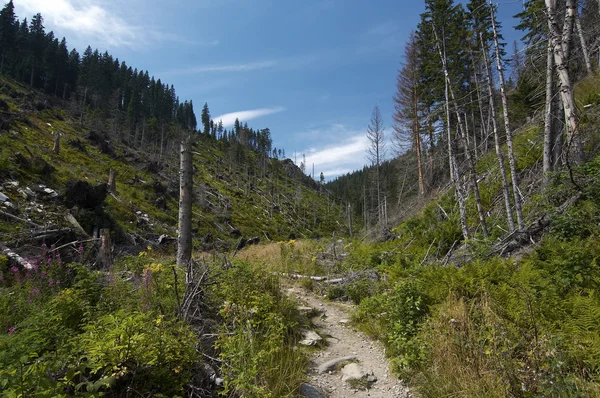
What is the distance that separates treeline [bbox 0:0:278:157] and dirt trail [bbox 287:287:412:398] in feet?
207

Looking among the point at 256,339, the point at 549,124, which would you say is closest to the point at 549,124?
the point at 549,124

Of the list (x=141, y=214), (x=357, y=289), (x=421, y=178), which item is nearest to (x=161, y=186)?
(x=141, y=214)

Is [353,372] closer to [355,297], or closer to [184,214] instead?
[355,297]

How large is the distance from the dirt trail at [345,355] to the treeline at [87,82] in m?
63.2

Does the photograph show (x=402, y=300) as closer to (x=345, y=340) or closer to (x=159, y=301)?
(x=345, y=340)

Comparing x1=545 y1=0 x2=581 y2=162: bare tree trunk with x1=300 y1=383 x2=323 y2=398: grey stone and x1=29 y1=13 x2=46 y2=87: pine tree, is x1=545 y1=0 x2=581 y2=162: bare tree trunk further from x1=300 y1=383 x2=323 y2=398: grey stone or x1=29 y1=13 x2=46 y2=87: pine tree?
x1=29 y1=13 x2=46 y2=87: pine tree

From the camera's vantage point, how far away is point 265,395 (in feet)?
10.5

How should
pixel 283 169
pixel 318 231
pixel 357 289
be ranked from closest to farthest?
pixel 357 289, pixel 318 231, pixel 283 169

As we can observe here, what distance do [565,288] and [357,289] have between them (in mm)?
4616

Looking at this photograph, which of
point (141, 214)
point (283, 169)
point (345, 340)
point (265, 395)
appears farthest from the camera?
point (283, 169)

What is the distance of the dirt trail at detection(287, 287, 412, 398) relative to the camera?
412cm

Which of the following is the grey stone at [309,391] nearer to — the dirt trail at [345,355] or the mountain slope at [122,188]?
the dirt trail at [345,355]

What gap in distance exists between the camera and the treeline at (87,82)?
6216 cm

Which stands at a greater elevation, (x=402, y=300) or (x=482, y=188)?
(x=482, y=188)
